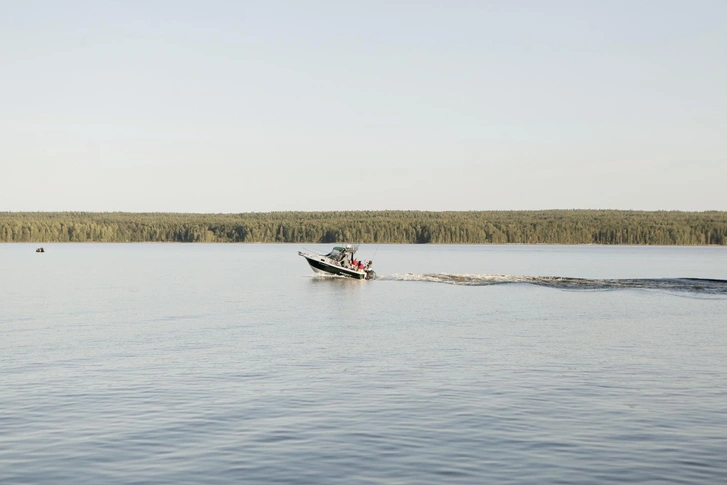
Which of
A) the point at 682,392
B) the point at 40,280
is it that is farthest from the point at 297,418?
the point at 40,280

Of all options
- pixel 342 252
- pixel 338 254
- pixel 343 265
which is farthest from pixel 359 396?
pixel 338 254

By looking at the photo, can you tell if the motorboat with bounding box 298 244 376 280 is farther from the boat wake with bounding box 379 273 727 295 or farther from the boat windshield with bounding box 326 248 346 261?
the boat wake with bounding box 379 273 727 295

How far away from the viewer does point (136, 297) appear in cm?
6575

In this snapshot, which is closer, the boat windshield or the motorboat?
the motorboat

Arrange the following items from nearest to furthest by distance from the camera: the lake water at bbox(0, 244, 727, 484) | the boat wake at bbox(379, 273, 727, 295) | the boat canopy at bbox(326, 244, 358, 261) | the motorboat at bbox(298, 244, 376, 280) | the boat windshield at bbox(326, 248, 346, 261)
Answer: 1. the lake water at bbox(0, 244, 727, 484)
2. the boat wake at bbox(379, 273, 727, 295)
3. the motorboat at bbox(298, 244, 376, 280)
4. the boat canopy at bbox(326, 244, 358, 261)
5. the boat windshield at bbox(326, 248, 346, 261)

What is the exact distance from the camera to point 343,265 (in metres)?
91.9

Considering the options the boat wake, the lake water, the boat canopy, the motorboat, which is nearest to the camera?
the lake water

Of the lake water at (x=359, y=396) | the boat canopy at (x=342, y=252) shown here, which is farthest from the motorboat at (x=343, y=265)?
the lake water at (x=359, y=396)

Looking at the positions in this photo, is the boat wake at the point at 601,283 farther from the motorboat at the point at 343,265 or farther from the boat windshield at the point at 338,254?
the boat windshield at the point at 338,254

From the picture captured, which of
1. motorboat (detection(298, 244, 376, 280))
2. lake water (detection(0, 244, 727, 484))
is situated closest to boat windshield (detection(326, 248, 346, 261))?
motorboat (detection(298, 244, 376, 280))

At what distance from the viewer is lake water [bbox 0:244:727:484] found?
62.4 feet

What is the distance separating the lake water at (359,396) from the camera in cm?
1903

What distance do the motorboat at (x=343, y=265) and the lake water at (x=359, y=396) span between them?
34017mm

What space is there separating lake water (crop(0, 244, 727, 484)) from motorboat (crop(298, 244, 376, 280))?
34.0m
